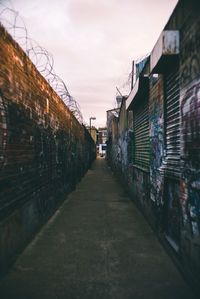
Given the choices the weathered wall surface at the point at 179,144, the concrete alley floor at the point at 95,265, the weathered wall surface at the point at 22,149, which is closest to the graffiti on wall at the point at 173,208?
the weathered wall surface at the point at 179,144

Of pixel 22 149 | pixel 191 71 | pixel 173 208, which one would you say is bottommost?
pixel 173 208

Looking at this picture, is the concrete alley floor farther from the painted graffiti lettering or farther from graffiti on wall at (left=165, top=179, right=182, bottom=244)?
the painted graffiti lettering

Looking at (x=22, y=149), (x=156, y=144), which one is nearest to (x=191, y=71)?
(x=156, y=144)

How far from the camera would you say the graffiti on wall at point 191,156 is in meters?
2.39

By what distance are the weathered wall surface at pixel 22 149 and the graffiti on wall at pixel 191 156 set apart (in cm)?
274

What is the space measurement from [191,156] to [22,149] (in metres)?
2.93

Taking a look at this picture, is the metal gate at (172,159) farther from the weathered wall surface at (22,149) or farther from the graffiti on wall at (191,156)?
the weathered wall surface at (22,149)

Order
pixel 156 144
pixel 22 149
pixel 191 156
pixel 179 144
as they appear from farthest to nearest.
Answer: pixel 156 144 < pixel 22 149 < pixel 179 144 < pixel 191 156

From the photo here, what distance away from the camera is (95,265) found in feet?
10.1

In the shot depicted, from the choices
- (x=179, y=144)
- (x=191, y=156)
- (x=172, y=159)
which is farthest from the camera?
(x=172, y=159)

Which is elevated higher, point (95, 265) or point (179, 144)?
point (179, 144)

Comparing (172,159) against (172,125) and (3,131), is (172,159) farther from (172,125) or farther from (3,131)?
(3,131)

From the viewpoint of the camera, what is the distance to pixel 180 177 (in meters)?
2.92

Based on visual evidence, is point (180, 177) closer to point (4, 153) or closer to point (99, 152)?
point (4, 153)
